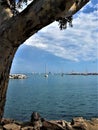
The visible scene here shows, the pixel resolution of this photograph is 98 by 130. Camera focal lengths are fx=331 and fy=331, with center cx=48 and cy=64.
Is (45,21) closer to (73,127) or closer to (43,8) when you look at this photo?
(43,8)

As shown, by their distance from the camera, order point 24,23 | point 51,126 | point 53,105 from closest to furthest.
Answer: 1. point 24,23
2. point 51,126
3. point 53,105

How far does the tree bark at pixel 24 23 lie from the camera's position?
8.11 m

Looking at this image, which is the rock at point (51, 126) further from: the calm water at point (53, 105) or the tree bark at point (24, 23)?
the calm water at point (53, 105)

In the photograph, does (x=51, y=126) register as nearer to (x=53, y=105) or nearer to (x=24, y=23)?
(x=24, y=23)

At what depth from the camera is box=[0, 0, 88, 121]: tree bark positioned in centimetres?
811

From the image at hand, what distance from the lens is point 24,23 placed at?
8.33m

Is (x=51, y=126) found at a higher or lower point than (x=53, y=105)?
higher

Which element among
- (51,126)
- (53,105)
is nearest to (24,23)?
(51,126)

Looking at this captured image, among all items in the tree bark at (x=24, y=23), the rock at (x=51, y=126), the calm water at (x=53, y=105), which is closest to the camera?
the tree bark at (x=24, y=23)

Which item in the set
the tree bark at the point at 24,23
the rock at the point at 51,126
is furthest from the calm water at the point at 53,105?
the tree bark at the point at 24,23

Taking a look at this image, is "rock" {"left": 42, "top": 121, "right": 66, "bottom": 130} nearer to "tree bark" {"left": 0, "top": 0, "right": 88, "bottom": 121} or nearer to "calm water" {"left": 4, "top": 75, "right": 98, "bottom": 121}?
"tree bark" {"left": 0, "top": 0, "right": 88, "bottom": 121}

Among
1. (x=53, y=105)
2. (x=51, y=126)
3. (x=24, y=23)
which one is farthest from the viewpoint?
(x=53, y=105)

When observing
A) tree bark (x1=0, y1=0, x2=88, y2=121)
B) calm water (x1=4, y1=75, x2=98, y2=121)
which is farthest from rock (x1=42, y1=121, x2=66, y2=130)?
calm water (x1=4, y1=75, x2=98, y2=121)

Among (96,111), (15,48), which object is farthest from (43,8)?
(96,111)
